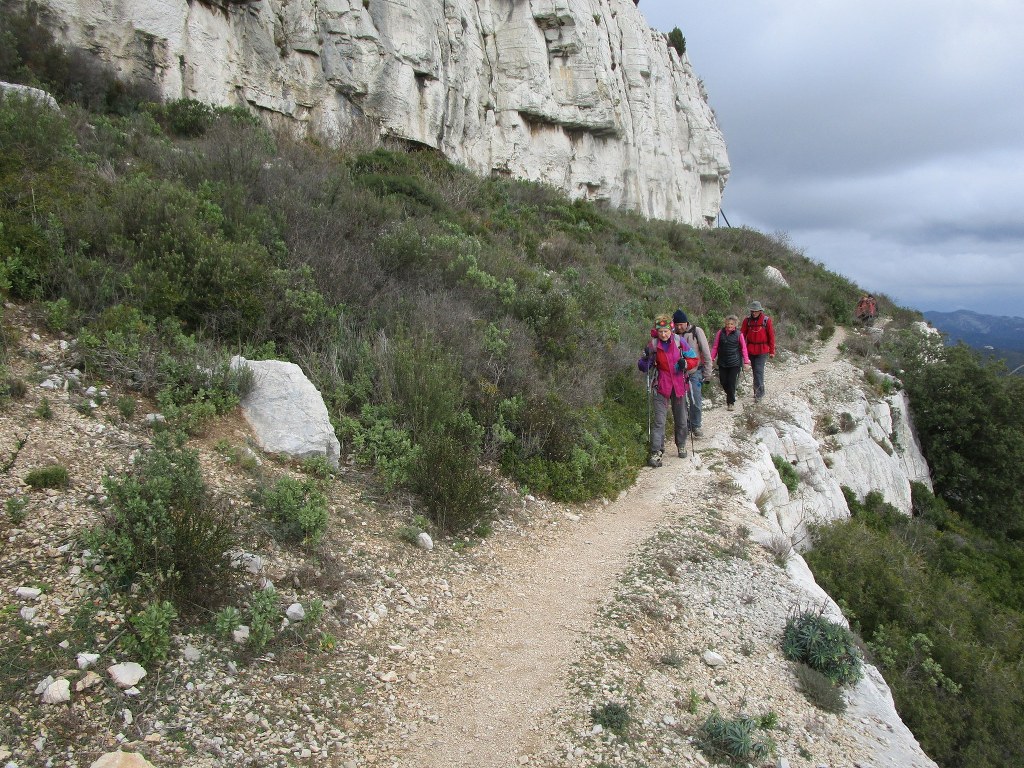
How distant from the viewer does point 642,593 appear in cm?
514

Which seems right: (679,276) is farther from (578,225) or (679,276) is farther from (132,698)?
(132,698)

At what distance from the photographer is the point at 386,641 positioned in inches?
156

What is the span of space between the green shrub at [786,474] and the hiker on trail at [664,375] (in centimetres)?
218

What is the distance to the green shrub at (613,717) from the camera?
3592 mm

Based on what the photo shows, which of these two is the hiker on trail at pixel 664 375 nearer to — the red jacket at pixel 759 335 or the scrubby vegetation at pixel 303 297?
the scrubby vegetation at pixel 303 297

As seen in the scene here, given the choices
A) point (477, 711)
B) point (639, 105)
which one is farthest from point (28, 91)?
point (639, 105)

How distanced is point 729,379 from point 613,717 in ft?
26.7

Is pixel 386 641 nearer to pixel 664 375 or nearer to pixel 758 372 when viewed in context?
pixel 664 375

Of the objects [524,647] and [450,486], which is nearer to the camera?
[524,647]

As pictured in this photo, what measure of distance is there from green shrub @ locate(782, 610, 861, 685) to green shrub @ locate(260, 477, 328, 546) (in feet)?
13.0

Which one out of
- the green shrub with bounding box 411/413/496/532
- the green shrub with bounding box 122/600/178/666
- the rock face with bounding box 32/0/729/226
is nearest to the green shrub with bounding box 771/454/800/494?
the green shrub with bounding box 411/413/496/532

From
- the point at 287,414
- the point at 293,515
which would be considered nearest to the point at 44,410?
the point at 287,414

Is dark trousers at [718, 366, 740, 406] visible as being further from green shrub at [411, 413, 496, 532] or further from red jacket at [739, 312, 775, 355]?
green shrub at [411, 413, 496, 532]

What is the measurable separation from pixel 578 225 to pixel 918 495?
12.1 metres
